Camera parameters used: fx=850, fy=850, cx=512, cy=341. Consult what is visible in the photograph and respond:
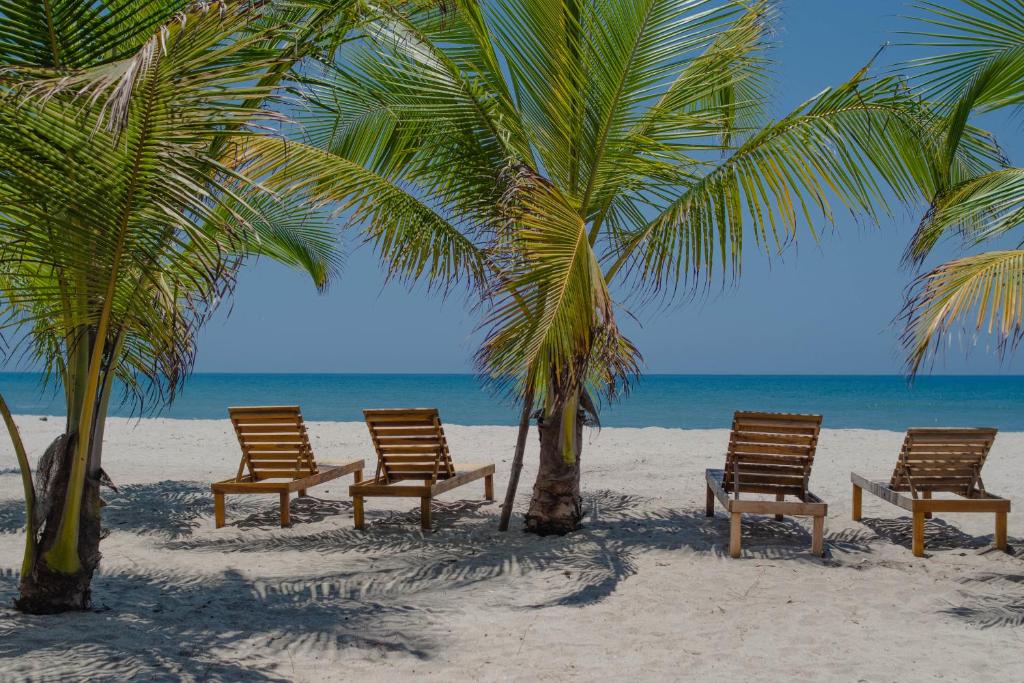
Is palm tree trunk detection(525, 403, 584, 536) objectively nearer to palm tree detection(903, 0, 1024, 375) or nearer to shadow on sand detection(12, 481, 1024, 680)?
shadow on sand detection(12, 481, 1024, 680)

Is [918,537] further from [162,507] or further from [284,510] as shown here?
[162,507]

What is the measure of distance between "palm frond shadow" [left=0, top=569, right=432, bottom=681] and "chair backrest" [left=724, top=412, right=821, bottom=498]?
279 centimetres

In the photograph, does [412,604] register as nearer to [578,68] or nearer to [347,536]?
[347,536]

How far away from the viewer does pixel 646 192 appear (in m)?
6.09

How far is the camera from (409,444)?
265 inches

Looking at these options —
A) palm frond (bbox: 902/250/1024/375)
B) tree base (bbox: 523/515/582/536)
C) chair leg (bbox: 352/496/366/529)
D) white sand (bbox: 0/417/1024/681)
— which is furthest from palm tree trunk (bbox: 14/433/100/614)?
palm frond (bbox: 902/250/1024/375)

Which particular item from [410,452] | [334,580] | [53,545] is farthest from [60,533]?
[410,452]

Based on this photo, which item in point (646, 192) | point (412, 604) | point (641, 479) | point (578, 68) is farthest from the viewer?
point (641, 479)

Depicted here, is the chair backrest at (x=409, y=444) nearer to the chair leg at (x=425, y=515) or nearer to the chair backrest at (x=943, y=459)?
the chair leg at (x=425, y=515)

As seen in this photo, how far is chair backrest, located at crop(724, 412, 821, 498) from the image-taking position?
→ 6145 millimetres

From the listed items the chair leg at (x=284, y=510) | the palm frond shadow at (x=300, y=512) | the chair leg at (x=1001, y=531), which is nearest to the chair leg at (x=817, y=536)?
the chair leg at (x=1001, y=531)

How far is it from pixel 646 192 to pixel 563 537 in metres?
2.56

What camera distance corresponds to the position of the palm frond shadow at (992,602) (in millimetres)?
4402

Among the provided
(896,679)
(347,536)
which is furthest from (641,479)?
(896,679)
